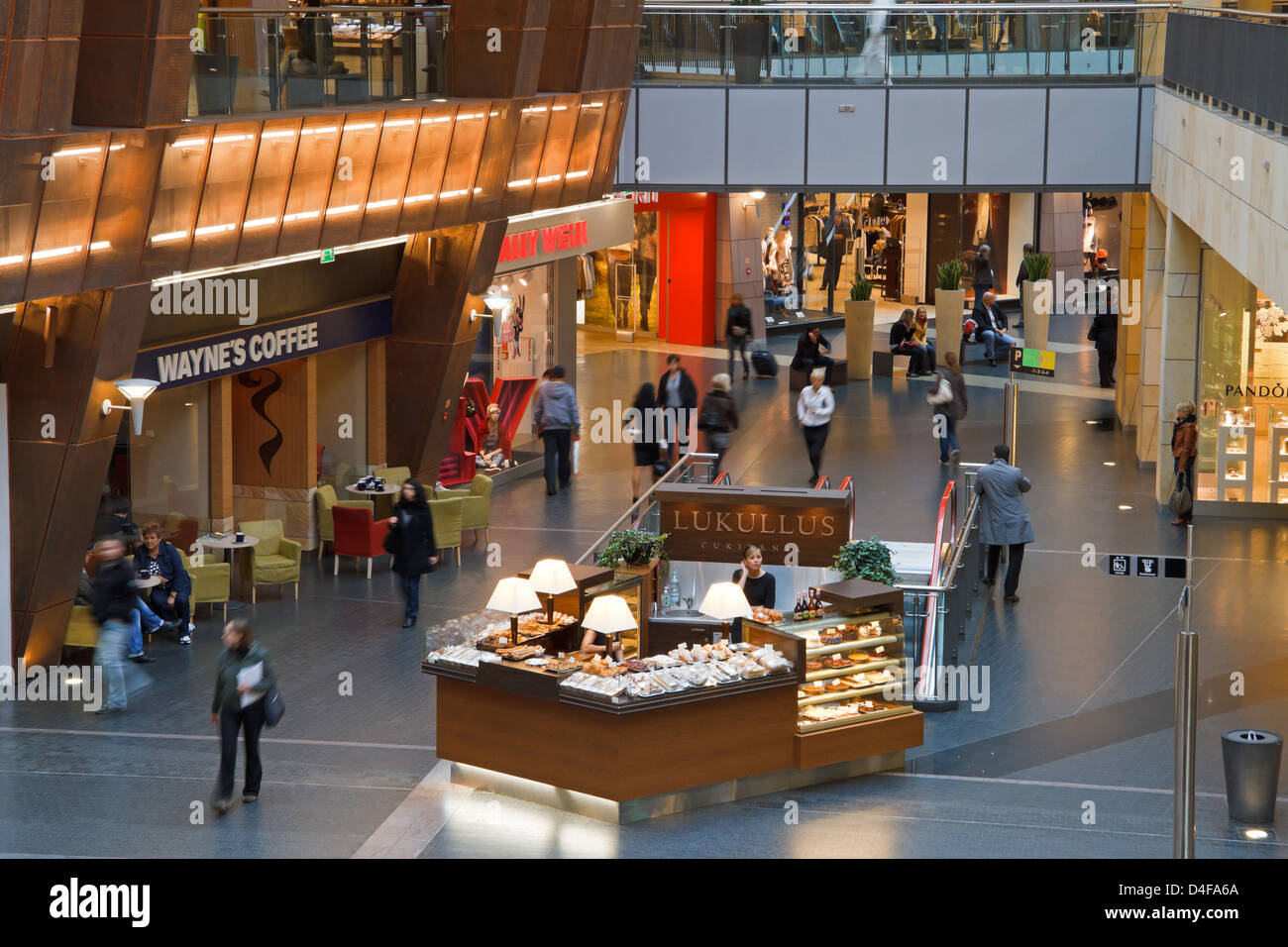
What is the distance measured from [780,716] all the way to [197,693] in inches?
220

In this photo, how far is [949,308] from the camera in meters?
32.1

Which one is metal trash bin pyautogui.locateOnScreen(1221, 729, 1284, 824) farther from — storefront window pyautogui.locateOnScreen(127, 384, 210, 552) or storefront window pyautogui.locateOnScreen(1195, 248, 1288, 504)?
storefront window pyautogui.locateOnScreen(127, 384, 210, 552)

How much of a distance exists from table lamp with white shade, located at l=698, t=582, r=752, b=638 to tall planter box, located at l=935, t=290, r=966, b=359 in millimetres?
19456

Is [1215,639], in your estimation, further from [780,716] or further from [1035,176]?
[1035,176]

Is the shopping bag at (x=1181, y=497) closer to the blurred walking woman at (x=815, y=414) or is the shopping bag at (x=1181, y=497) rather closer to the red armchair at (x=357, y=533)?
the blurred walking woman at (x=815, y=414)

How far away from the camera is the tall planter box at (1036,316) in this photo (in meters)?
33.8

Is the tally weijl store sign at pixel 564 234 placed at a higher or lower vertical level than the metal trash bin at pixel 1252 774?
higher

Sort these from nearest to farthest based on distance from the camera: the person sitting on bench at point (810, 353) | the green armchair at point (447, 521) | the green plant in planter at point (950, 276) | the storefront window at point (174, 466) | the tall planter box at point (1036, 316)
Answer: the storefront window at point (174, 466)
the green armchair at point (447, 521)
the person sitting on bench at point (810, 353)
the green plant in planter at point (950, 276)
the tall planter box at point (1036, 316)

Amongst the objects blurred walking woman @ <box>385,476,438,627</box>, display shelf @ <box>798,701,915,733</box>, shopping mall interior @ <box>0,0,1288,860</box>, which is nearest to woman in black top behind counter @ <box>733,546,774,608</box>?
shopping mall interior @ <box>0,0,1288,860</box>

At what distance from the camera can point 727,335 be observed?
1212 inches

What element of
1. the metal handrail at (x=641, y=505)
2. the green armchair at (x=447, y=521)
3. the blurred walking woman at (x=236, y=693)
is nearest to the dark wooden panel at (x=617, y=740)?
the blurred walking woman at (x=236, y=693)

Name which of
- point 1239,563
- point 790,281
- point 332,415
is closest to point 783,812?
point 1239,563

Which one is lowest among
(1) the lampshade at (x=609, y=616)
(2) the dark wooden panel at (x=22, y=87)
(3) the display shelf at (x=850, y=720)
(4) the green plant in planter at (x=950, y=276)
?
(3) the display shelf at (x=850, y=720)

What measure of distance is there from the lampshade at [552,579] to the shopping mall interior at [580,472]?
0.06 meters
